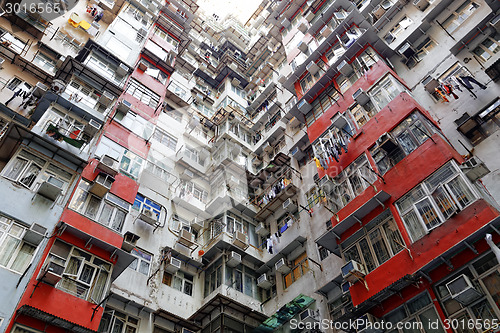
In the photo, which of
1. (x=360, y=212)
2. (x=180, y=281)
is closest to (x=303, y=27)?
(x=360, y=212)

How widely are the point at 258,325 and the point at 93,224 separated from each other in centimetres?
933

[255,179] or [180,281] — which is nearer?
[180,281]

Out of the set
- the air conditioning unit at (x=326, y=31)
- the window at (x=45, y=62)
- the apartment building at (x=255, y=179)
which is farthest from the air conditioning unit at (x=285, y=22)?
the window at (x=45, y=62)

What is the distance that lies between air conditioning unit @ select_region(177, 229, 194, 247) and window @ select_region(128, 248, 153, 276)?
182cm

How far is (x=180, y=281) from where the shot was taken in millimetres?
19734

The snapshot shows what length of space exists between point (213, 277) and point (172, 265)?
246cm

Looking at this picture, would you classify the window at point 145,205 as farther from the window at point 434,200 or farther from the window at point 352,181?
the window at point 434,200

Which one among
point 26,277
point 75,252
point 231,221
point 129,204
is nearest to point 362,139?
point 231,221

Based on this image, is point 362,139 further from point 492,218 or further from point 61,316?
point 61,316

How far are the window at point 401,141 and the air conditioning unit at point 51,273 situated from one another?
12.6m

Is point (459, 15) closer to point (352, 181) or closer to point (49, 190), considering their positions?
point (352, 181)

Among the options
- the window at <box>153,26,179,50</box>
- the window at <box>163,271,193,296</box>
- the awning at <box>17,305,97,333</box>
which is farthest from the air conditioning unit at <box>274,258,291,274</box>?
the window at <box>153,26,179,50</box>

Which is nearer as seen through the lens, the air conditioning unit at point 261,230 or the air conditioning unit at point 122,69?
the air conditioning unit at point 122,69

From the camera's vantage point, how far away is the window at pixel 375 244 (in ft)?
43.5
